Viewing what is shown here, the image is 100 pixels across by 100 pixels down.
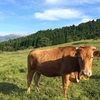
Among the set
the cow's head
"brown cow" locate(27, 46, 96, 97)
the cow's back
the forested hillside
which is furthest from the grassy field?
the forested hillside

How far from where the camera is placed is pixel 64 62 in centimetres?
849

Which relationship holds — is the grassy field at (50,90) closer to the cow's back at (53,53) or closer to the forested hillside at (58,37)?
the cow's back at (53,53)

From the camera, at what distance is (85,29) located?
120 metres

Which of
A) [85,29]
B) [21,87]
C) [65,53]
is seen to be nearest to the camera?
[65,53]

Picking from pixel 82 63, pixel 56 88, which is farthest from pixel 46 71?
pixel 82 63

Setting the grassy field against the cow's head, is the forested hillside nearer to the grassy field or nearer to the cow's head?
the grassy field

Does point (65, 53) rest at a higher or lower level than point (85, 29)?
lower

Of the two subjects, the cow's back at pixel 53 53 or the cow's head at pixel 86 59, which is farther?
the cow's back at pixel 53 53

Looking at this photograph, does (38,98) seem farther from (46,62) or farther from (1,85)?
(1,85)

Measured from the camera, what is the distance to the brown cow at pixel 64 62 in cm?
730

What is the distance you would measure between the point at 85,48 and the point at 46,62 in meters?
2.55

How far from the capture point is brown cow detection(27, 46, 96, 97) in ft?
24.0

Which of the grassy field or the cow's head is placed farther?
the grassy field

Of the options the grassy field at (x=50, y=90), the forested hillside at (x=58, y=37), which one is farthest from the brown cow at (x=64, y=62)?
the forested hillside at (x=58, y=37)
